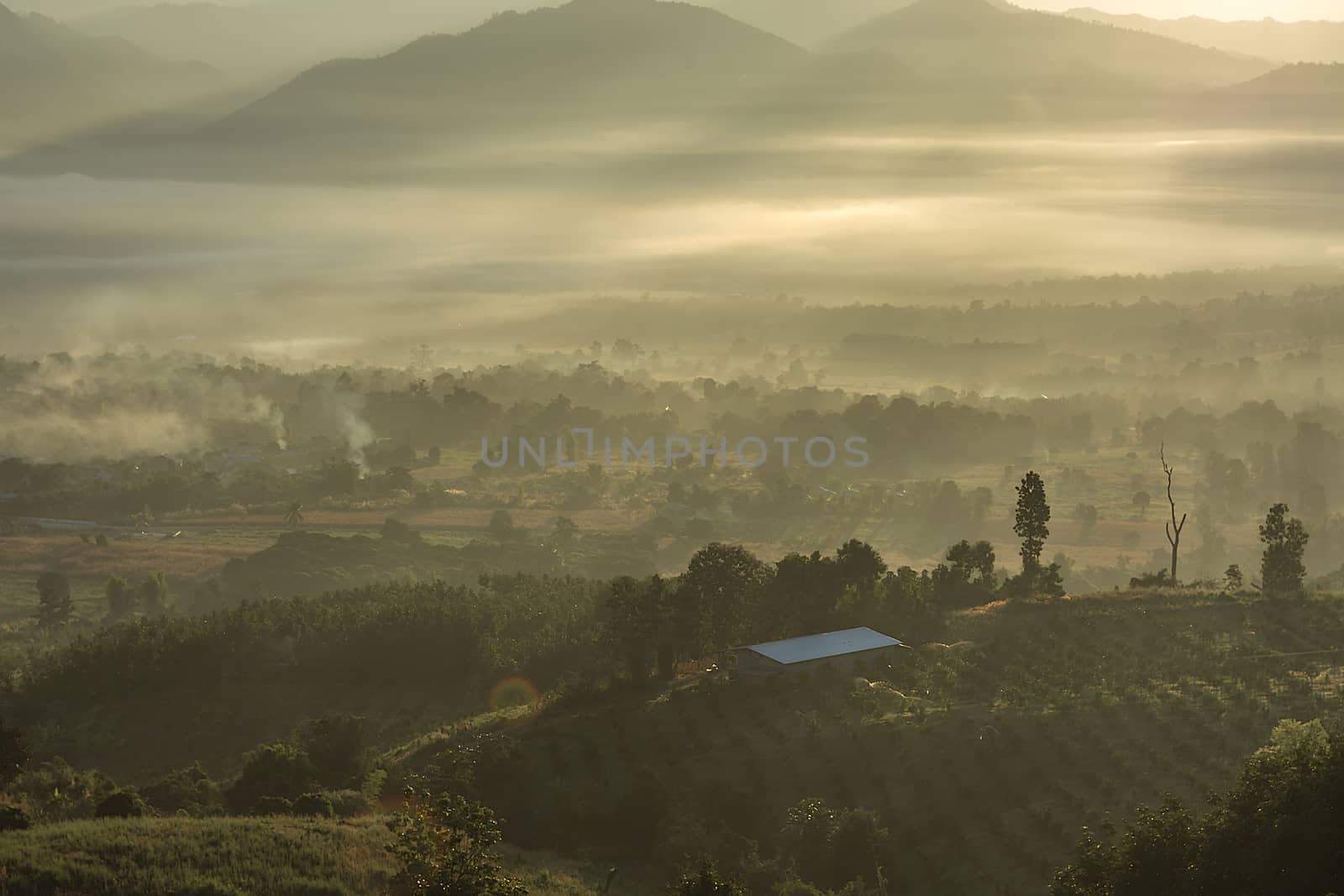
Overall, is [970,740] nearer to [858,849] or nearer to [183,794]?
[858,849]

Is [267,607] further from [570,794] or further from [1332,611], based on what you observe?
[1332,611]

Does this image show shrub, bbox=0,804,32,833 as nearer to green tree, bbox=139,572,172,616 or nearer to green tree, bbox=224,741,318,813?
green tree, bbox=224,741,318,813

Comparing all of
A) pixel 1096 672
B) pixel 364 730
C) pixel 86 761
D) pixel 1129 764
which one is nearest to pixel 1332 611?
pixel 1096 672

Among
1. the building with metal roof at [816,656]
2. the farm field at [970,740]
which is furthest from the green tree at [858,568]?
the farm field at [970,740]

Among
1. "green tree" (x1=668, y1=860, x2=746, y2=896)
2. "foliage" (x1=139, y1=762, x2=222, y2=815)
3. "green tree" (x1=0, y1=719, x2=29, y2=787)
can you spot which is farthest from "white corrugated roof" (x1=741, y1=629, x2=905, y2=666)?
"green tree" (x1=0, y1=719, x2=29, y2=787)

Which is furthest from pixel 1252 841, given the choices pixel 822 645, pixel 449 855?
pixel 822 645

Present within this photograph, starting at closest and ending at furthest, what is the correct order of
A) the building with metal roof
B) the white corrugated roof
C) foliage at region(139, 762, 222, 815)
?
foliage at region(139, 762, 222, 815) < the building with metal roof < the white corrugated roof

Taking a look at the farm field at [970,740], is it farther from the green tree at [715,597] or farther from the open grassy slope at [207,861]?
the open grassy slope at [207,861]
